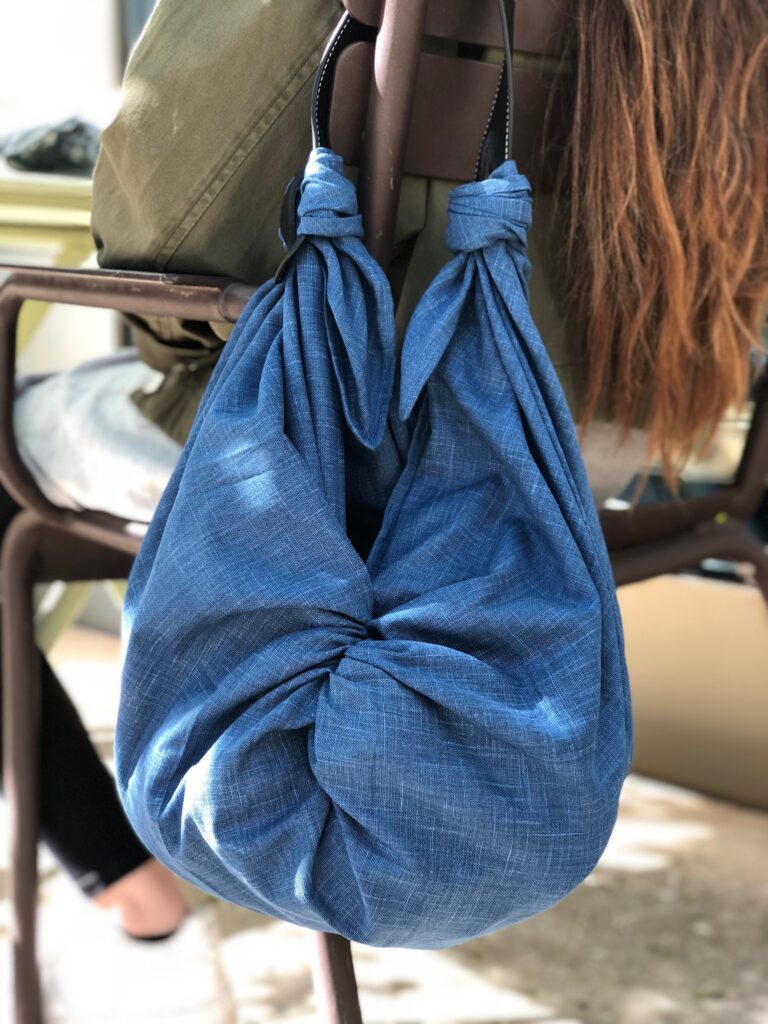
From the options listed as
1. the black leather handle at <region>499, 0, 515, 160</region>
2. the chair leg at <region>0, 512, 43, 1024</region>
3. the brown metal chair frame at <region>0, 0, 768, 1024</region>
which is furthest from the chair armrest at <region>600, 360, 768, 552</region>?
the chair leg at <region>0, 512, 43, 1024</region>

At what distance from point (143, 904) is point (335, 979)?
0.43 meters

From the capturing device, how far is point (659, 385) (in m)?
0.87

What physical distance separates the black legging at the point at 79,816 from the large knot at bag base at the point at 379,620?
484 millimetres

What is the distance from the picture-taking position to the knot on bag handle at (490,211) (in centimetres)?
65

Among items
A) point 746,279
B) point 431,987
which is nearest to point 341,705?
point 746,279

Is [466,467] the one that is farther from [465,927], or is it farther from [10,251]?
[10,251]

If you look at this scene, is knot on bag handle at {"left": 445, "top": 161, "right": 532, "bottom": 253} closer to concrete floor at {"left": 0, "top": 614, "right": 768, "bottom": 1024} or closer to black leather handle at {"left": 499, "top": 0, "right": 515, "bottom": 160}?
black leather handle at {"left": 499, "top": 0, "right": 515, "bottom": 160}

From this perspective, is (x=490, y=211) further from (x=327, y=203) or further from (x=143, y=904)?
(x=143, y=904)

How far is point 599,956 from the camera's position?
1334mm

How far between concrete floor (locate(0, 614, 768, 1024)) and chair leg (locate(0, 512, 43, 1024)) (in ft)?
0.34

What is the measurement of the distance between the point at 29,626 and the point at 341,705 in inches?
20.8

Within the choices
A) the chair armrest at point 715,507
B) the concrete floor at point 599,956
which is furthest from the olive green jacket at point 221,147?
the concrete floor at point 599,956

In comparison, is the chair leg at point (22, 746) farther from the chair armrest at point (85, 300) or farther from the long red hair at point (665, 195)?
the long red hair at point (665, 195)

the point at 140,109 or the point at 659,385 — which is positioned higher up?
the point at 140,109
